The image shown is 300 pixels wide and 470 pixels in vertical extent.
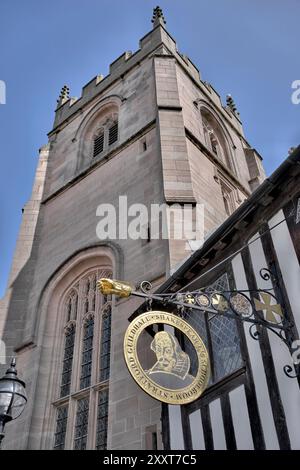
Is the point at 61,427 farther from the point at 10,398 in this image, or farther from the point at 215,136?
the point at 215,136

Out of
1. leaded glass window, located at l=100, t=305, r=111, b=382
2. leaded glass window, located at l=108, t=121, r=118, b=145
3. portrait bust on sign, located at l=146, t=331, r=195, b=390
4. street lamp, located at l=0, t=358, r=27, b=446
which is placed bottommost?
street lamp, located at l=0, t=358, r=27, b=446

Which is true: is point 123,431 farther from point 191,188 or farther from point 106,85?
point 106,85

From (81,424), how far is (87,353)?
1.42 m

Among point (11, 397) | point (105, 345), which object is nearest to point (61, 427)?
point (105, 345)

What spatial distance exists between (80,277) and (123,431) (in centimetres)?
462

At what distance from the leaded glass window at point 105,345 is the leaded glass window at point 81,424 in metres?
0.58

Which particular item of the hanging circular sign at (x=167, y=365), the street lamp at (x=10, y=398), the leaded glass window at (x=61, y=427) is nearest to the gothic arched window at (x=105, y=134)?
the leaded glass window at (x=61, y=427)

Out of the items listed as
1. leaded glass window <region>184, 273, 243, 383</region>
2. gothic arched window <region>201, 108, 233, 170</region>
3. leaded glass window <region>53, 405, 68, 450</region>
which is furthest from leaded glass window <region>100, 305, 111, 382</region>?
gothic arched window <region>201, 108, 233, 170</region>

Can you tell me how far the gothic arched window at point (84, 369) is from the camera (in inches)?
345

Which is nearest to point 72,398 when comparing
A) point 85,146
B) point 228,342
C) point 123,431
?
point 123,431

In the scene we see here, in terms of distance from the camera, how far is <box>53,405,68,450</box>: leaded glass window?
29.5ft

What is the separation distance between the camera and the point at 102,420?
342 inches

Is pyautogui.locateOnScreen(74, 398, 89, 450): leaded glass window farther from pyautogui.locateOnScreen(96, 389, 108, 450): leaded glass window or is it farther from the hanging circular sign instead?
the hanging circular sign

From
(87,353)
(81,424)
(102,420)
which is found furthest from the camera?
(87,353)
